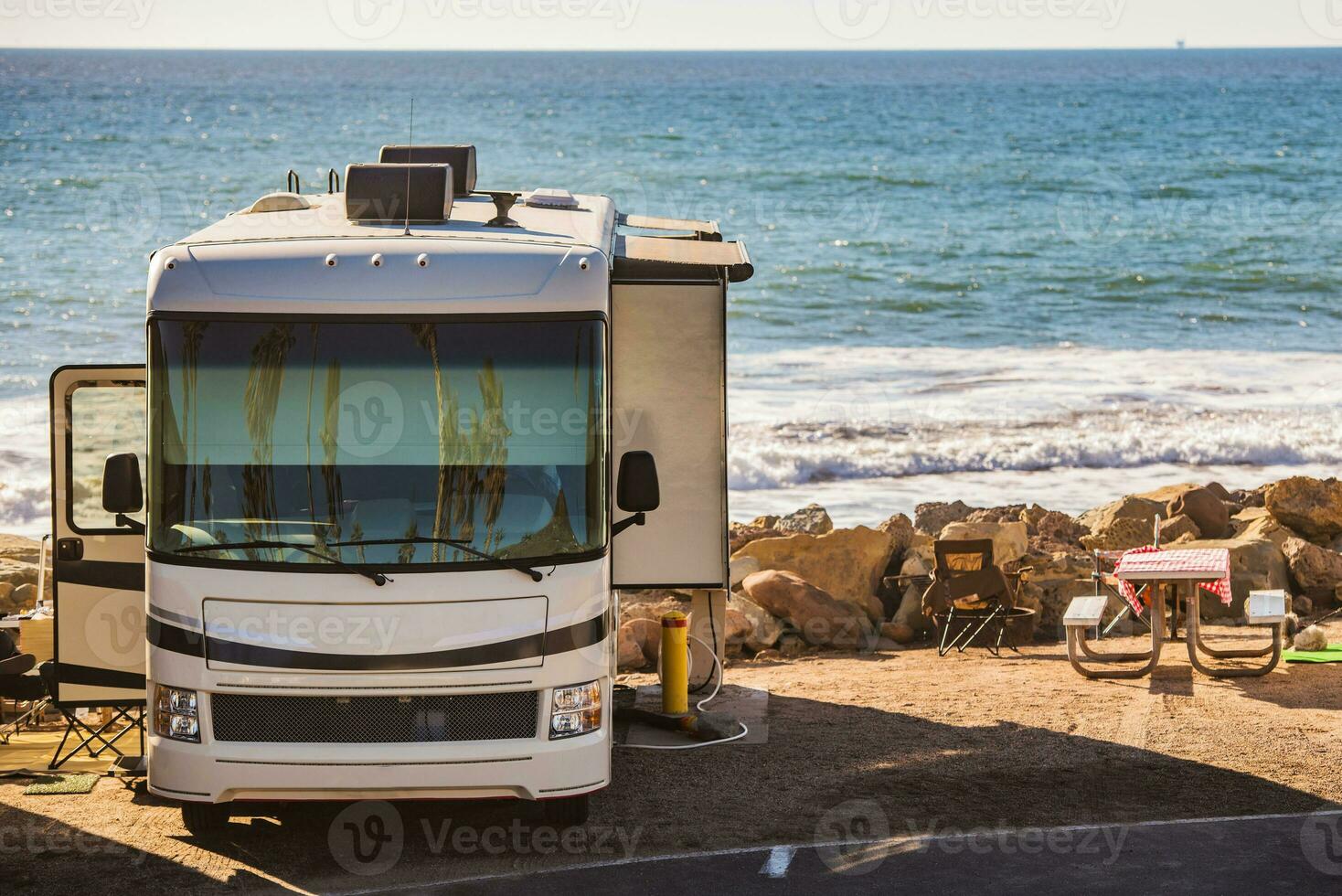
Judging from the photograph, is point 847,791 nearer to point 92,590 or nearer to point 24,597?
point 92,590

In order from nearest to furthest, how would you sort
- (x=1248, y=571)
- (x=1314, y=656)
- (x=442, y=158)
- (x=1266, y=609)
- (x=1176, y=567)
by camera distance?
1. (x=442, y=158)
2. (x=1176, y=567)
3. (x=1266, y=609)
4. (x=1314, y=656)
5. (x=1248, y=571)

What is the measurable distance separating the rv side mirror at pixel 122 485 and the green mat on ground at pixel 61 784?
7.68 ft

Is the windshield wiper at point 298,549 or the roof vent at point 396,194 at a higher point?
the roof vent at point 396,194

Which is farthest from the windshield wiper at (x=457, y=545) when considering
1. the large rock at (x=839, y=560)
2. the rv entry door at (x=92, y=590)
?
the large rock at (x=839, y=560)

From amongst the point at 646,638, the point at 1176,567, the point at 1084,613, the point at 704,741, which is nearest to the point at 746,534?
the point at 646,638

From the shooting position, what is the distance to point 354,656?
274 inches

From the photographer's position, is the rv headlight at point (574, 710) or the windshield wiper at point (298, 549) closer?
the windshield wiper at point (298, 549)

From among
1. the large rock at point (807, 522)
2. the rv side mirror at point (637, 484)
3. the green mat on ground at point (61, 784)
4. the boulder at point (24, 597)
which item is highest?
the rv side mirror at point (637, 484)

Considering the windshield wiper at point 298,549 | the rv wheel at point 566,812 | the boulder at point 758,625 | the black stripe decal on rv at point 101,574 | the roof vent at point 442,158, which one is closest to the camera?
the windshield wiper at point 298,549

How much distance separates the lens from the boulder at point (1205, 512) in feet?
50.5

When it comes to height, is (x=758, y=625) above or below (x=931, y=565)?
below

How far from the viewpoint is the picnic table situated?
35.2 feet

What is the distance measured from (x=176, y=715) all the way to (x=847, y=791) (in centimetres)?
349

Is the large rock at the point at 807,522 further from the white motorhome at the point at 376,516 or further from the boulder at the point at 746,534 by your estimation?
the white motorhome at the point at 376,516
